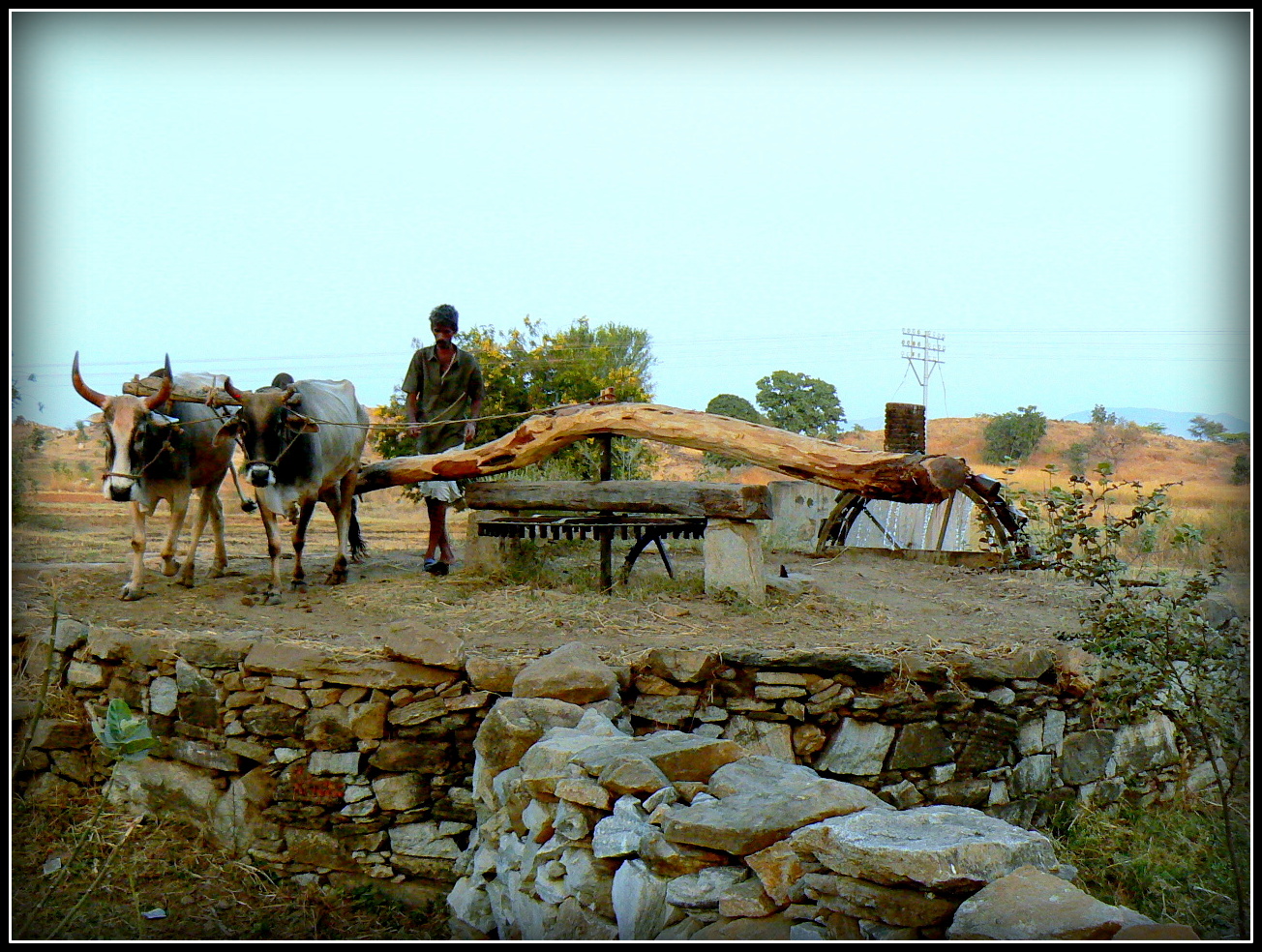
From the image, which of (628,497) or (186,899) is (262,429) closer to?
(628,497)

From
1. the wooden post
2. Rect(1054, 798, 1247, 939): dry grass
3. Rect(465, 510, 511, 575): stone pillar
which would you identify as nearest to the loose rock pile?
Rect(1054, 798, 1247, 939): dry grass

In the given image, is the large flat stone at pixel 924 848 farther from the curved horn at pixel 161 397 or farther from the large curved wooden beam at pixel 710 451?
the curved horn at pixel 161 397

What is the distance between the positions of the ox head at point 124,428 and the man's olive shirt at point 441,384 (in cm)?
217

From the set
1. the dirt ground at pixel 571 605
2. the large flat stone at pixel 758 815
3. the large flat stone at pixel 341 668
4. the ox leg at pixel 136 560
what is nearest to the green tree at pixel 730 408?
the dirt ground at pixel 571 605

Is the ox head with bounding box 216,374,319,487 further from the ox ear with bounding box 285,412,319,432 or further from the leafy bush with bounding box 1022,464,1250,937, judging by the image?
the leafy bush with bounding box 1022,464,1250,937

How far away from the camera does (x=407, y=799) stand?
18.1 ft

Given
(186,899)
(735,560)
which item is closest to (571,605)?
(735,560)

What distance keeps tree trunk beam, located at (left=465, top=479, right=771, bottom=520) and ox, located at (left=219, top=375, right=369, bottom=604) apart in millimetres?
1040

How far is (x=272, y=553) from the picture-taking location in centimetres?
720

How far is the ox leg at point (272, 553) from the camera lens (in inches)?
278

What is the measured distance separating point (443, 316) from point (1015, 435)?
22.0 m

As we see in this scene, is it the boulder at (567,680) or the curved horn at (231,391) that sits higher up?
the curved horn at (231,391)

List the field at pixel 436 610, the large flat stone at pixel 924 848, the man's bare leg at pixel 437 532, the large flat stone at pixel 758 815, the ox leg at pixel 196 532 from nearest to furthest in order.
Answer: the large flat stone at pixel 924 848 → the large flat stone at pixel 758 815 → the field at pixel 436 610 → the ox leg at pixel 196 532 → the man's bare leg at pixel 437 532

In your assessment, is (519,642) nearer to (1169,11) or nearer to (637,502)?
(637,502)
